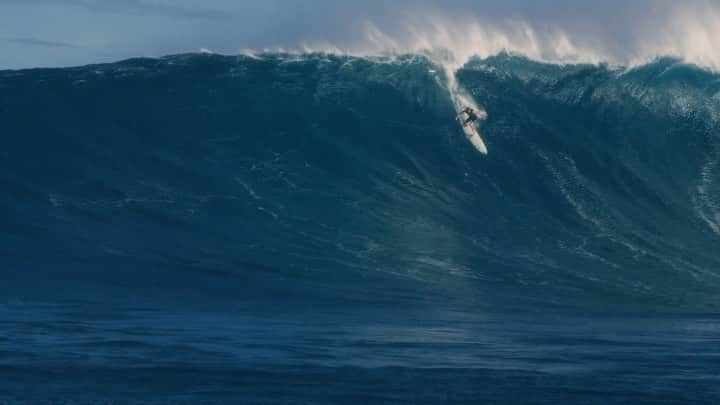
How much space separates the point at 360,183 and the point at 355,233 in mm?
2650

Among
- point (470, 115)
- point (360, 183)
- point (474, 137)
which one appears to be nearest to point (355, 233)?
point (360, 183)

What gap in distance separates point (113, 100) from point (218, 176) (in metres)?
5.49

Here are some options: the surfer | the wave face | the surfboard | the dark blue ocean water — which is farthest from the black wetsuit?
the dark blue ocean water

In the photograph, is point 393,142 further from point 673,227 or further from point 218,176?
point 673,227

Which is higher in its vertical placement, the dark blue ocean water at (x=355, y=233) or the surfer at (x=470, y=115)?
the surfer at (x=470, y=115)

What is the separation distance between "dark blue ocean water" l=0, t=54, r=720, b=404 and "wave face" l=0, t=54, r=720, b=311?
0.23 feet

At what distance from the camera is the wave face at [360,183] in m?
22.4

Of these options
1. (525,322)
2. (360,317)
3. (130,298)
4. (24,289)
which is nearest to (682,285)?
(525,322)

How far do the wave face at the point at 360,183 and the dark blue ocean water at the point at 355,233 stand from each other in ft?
0.23

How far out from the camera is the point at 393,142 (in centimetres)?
2936

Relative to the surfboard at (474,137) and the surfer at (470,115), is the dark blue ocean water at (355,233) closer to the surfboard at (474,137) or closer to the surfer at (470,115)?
the surfboard at (474,137)

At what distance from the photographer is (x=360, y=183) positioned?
2739cm

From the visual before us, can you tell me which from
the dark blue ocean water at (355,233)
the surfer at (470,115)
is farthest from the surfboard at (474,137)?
the dark blue ocean water at (355,233)

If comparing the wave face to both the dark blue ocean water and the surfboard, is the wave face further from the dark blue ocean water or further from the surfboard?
the surfboard
